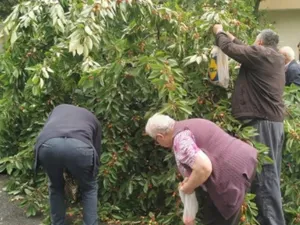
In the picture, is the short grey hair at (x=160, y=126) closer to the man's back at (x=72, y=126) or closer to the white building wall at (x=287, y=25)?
the man's back at (x=72, y=126)

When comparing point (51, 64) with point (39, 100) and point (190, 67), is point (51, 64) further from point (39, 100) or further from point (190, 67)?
point (190, 67)

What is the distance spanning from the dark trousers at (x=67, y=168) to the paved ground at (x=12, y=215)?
0.78 metres

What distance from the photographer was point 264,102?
14.9 feet

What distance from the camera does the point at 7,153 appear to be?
241 inches

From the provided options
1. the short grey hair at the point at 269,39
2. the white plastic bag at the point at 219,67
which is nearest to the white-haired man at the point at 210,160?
the white plastic bag at the point at 219,67

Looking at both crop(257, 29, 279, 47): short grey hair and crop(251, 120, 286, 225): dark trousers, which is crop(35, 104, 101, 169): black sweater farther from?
crop(257, 29, 279, 47): short grey hair

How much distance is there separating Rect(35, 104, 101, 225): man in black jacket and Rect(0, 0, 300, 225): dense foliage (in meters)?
0.52

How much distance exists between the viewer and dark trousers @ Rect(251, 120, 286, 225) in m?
4.59

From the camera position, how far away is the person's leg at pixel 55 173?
3.90 m

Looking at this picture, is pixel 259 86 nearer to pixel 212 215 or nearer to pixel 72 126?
pixel 212 215

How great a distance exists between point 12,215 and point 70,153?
5.77 feet

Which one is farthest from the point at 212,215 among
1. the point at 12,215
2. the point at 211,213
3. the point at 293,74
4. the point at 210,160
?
the point at 293,74

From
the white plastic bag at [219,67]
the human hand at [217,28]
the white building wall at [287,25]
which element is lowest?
the white building wall at [287,25]

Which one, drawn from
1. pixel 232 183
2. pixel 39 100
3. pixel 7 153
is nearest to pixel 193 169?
pixel 232 183
